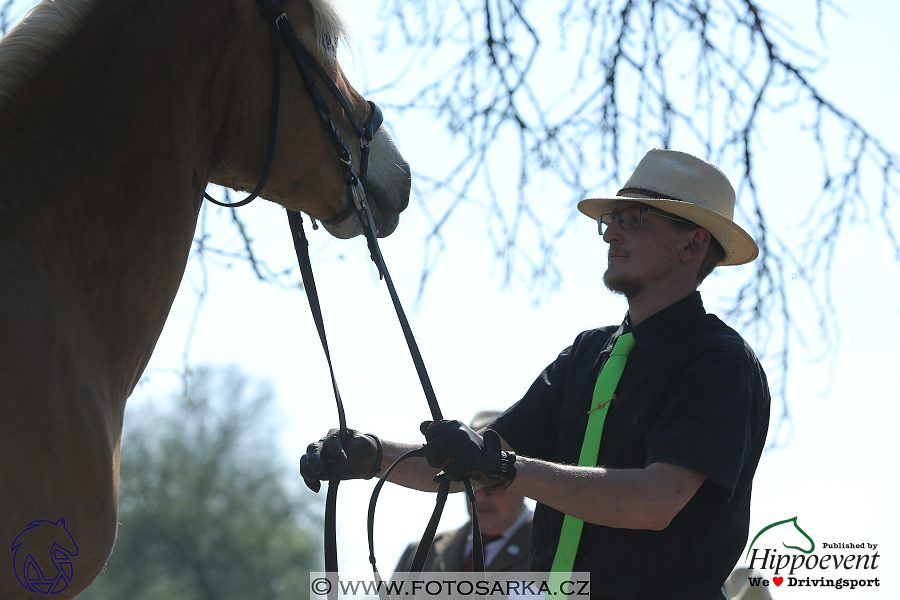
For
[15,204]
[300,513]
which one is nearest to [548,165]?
[15,204]

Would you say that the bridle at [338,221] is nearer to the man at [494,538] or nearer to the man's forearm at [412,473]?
the man's forearm at [412,473]

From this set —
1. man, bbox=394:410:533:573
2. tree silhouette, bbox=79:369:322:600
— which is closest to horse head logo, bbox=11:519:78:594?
man, bbox=394:410:533:573

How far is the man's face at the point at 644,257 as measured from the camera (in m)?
2.62

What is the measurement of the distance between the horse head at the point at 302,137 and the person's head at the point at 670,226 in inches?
32.1

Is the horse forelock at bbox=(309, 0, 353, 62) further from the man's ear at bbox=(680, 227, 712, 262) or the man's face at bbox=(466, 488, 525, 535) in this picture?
the man's face at bbox=(466, 488, 525, 535)

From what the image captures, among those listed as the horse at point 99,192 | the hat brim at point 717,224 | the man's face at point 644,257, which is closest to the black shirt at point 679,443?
the man's face at point 644,257

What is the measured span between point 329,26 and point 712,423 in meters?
1.53

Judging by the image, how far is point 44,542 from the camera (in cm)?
146

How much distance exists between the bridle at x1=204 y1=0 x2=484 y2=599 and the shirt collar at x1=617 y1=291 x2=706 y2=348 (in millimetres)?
880

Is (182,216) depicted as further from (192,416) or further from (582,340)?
(192,416)

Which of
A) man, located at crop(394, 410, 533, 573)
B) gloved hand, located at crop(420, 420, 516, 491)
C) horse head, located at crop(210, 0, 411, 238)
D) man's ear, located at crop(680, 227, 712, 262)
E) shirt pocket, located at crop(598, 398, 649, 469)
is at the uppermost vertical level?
man's ear, located at crop(680, 227, 712, 262)

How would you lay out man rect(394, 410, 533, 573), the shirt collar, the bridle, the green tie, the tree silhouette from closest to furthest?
the bridle
the green tie
the shirt collar
man rect(394, 410, 533, 573)
the tree silhouette

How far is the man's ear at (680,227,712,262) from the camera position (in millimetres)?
2666

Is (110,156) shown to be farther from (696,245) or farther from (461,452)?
(696,245)
